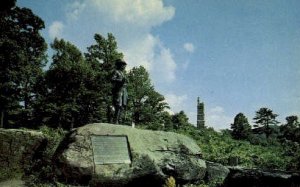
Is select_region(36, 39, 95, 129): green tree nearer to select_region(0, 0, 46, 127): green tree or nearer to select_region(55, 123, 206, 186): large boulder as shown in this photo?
select_region(0, 0, 46, 127): green tree

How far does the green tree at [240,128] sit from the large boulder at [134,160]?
30.2 meters

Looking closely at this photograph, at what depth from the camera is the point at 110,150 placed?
33.3ft

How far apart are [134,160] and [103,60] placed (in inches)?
1012

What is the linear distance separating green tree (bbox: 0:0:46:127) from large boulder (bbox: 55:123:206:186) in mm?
16638

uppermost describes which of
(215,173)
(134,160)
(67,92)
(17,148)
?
(67,92)

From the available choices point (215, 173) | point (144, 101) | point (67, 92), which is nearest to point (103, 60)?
point (67, 92)

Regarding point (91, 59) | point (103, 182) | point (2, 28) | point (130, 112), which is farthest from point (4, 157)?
point (130, 112)

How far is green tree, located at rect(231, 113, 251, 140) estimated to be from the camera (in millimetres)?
40750

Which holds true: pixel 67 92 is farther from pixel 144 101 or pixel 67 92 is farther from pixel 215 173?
pixel 215 173

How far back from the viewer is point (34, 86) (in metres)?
33.2

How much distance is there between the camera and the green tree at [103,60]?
3412 cm

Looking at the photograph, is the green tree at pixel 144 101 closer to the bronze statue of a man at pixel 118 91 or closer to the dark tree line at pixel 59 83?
the dark tree line at pixel 59 83

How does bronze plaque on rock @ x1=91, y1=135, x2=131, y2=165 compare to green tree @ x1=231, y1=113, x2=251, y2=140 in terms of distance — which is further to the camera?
green tree @ x1=231, y1=113, x2=251, y2=140

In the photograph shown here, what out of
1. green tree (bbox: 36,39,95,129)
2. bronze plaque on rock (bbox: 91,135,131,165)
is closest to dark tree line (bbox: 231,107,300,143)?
green tree (bbox: 36,39,95,129)
